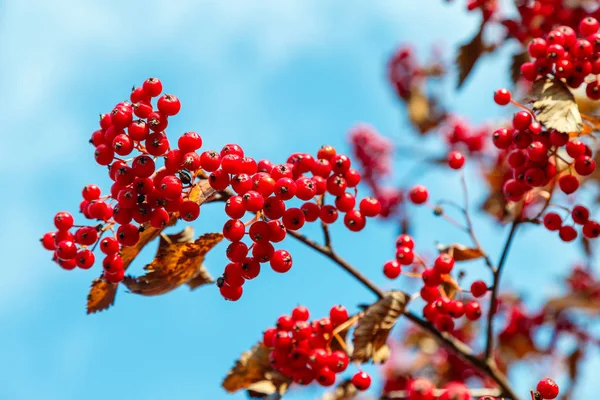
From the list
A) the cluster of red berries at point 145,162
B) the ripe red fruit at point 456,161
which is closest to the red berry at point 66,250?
the cluster of red berries at point 145,162

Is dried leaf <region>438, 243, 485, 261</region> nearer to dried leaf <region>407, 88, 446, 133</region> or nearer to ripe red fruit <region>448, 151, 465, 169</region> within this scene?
ripe red fruit <region>448, 151, 465, 169</region>

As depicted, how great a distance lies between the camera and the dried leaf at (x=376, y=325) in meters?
4.18

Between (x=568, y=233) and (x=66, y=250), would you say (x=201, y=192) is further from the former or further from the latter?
(x=568, y=233)

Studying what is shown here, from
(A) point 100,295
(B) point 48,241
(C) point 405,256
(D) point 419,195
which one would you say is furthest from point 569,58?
(B) point 48,241

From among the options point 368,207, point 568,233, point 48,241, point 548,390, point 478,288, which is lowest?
point 548,390

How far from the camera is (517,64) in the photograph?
600cm

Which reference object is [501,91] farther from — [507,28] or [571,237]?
[507,28]

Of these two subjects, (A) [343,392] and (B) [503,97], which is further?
(A) [343,392]

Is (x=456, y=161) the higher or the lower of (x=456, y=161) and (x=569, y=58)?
the higher

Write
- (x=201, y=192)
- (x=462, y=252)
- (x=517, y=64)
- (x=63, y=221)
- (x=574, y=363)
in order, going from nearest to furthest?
(x=201, y=192) < (x=63, y=221) < (x=462, y=252) < (x=517, y=64) < (x=574, y=363)

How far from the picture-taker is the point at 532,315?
817 centimetres

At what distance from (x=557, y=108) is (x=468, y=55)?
270 cm

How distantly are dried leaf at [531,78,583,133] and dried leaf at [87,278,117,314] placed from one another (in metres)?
2.85

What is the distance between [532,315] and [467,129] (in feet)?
8.77
